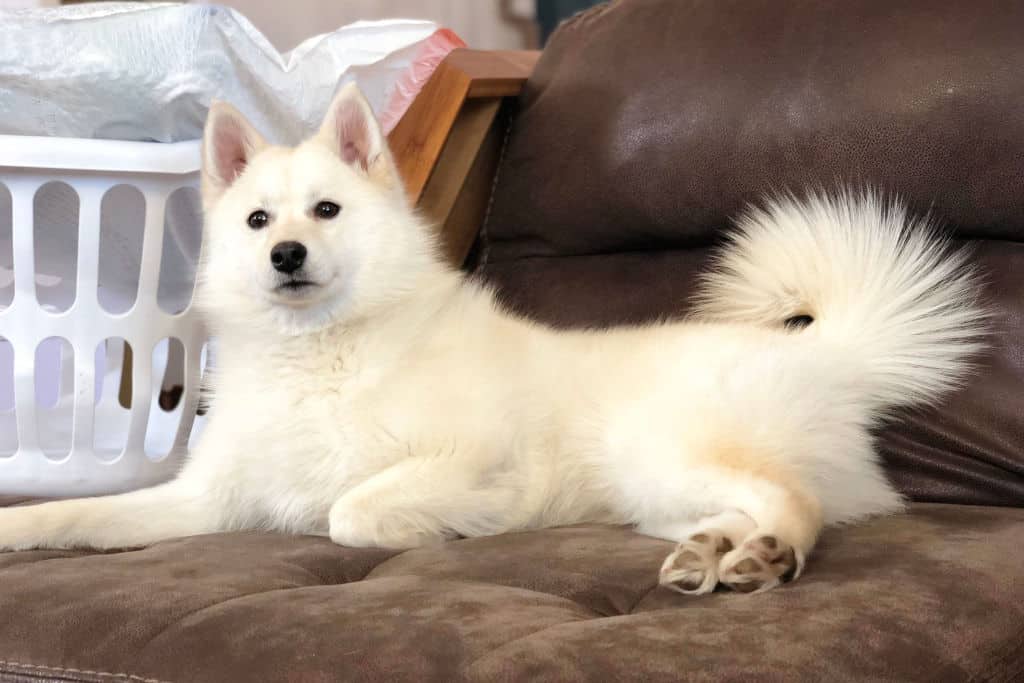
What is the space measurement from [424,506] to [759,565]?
54cm

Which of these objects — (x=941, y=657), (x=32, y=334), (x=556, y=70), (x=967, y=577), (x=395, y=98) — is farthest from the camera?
(x=395, y=98)

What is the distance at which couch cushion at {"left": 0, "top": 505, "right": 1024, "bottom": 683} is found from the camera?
0.92 metres

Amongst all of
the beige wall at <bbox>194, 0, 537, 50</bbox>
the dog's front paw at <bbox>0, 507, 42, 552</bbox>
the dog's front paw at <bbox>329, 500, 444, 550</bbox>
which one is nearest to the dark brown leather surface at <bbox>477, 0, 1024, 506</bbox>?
the dog's front paw at <bbox>329, 500, 444, 550</bbox>

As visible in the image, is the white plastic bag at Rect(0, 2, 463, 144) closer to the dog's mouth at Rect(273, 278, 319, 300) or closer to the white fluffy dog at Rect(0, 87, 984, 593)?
the white fluffy dog at Rect(0, 87, 984, 593)

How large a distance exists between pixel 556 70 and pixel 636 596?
4.55ft

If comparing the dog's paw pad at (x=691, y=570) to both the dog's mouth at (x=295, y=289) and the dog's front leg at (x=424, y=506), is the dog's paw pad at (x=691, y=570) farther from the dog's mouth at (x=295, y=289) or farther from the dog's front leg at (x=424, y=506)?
the dog's mouth at (x=295, y=289)

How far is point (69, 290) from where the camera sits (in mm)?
2396

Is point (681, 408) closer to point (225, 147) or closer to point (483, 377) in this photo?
point (483, 377)

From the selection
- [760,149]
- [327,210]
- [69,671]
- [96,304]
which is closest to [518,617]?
[69,671]

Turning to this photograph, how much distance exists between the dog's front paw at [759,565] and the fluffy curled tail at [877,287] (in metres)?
0.56

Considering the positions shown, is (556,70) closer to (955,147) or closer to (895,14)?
(895,14)

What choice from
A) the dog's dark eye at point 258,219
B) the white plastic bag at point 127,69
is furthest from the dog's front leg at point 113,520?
the white plastic bag at point 127,69

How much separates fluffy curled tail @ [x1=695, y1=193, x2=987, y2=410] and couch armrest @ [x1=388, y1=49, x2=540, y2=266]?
0.68 metres

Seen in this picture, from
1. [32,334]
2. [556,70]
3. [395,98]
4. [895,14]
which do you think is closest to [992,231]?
[895,14]
